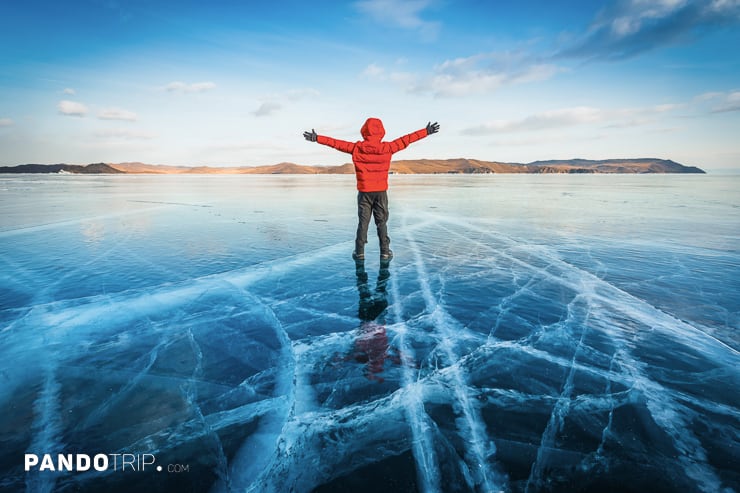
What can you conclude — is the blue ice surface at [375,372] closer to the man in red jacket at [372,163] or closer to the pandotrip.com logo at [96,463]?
the pandotrip.com logo at [96,463]

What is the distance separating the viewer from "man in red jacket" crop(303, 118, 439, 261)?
22.4ft

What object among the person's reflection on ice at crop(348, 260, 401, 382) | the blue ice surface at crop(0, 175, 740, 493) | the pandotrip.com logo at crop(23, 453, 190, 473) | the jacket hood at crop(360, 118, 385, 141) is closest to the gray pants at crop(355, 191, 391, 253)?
the blue ice surface at crop(0, 175, 740, 493)

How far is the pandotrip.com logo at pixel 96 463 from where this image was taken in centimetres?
215

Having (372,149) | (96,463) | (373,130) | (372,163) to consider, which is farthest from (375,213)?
(96,463)

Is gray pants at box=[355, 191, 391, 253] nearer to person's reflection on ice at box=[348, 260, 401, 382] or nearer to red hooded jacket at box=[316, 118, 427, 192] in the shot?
red hooded jacket at box=[316, 118, 427, 192]

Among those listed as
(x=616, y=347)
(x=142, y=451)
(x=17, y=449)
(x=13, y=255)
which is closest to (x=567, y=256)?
(x=616, y=347)

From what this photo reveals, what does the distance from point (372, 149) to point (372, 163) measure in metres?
0.28

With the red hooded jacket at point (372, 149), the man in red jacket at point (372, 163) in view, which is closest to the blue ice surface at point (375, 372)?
the man in red jacket at point (372, 163)

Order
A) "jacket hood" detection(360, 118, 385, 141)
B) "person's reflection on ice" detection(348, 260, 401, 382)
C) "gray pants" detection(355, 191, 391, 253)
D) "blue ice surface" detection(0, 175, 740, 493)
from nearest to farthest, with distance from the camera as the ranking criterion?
"blue ice surface" detection(0, 175, 740, 493), "person's reflection on ice" detection(348, 260, 401, 382), "jacket hood" detection(360, 118, 385, 141), "gray pants" detection(355, 191, 391, 253)

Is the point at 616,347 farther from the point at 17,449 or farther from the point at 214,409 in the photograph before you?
the point at 17,449

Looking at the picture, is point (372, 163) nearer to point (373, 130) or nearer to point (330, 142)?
point (373, 130)

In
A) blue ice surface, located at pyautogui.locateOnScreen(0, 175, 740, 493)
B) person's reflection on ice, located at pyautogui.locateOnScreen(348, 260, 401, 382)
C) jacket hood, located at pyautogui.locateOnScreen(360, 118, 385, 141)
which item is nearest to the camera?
blue ice surface, located at pyautogui.locateOnScreen(0, 175, 740, 493)

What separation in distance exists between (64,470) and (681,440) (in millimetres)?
4069

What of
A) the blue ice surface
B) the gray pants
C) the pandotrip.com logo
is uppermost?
the gray pants
